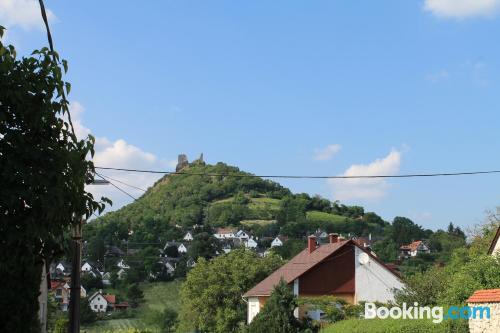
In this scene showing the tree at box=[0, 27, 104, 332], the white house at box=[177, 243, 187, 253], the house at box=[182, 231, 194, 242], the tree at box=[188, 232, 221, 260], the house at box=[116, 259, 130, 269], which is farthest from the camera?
the house at box=[182, 231, 194, 242]

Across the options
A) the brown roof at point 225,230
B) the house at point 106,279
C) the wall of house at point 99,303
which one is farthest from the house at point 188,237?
the wall of house at point 99,303

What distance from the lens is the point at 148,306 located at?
89.5 meters

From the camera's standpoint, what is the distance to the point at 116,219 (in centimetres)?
13825

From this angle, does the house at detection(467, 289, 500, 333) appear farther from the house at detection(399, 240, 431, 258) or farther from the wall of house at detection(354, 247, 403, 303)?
the house at detection(399, 240, 431, 258)

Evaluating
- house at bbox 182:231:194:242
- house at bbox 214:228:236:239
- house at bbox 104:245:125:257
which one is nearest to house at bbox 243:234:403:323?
house at bbox 104:245:125:257

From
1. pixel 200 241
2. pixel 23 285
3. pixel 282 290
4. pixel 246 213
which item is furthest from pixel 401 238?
pixel 23 285

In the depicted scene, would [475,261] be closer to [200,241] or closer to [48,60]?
[48,60]

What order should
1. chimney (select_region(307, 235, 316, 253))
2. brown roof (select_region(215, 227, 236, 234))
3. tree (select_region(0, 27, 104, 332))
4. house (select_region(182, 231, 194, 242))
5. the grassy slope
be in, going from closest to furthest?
tree (select_region(0, 27, 104, 332)) → chimney (select_region(307, 235, 316, 253)) → the grassy slope → house (select_region(182, 231, 194, 242)) → brown roof (select_region(215, 227, 236, 234))

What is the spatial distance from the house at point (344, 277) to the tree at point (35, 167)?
3692cm

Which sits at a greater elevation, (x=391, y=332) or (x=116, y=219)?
(x=116, y=219)

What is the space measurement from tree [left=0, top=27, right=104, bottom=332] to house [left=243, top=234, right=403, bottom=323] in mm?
36923

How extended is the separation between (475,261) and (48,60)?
21024mm

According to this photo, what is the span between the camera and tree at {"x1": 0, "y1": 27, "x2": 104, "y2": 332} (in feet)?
25.6

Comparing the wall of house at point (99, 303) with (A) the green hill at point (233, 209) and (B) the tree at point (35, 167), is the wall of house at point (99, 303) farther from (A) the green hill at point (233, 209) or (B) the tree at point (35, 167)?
(B) the tree at point (35, 167)
